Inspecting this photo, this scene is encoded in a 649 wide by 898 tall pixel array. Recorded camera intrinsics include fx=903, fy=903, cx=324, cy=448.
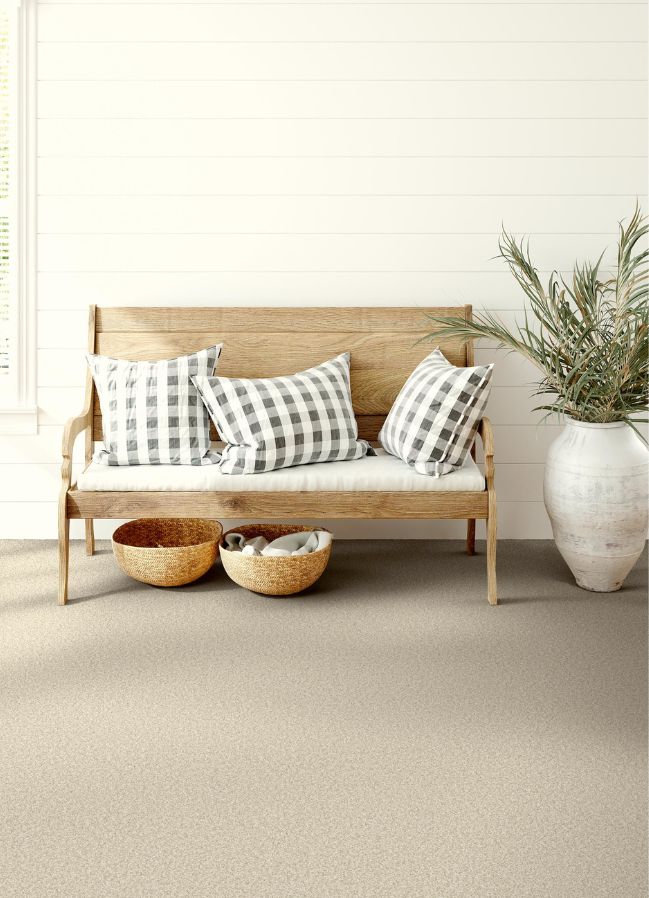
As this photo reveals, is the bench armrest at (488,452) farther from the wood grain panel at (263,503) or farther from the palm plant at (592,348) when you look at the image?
the palm plant at (592,348)

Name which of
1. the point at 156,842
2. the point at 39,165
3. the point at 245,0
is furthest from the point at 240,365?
the point at 156,842

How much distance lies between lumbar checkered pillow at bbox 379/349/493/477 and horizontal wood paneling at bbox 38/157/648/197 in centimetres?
95

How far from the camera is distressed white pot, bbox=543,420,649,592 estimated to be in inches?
124

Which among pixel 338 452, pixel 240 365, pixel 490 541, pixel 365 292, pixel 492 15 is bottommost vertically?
pixel 490 541

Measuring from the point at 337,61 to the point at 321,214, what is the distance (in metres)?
0.61

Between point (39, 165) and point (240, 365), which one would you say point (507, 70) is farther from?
point (39, 165)

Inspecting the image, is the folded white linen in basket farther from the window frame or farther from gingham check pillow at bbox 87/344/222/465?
the window frame

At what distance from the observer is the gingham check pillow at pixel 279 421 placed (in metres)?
3.20

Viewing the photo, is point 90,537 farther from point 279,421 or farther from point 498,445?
point 498,445

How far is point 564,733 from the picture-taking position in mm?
2293

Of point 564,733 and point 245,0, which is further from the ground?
point 245,0

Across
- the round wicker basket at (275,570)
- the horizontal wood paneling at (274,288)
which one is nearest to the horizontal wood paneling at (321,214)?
the horizontal wood paneling at (274,288)

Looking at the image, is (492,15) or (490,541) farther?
(492,15)

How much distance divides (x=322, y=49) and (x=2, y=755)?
2.91 metres
